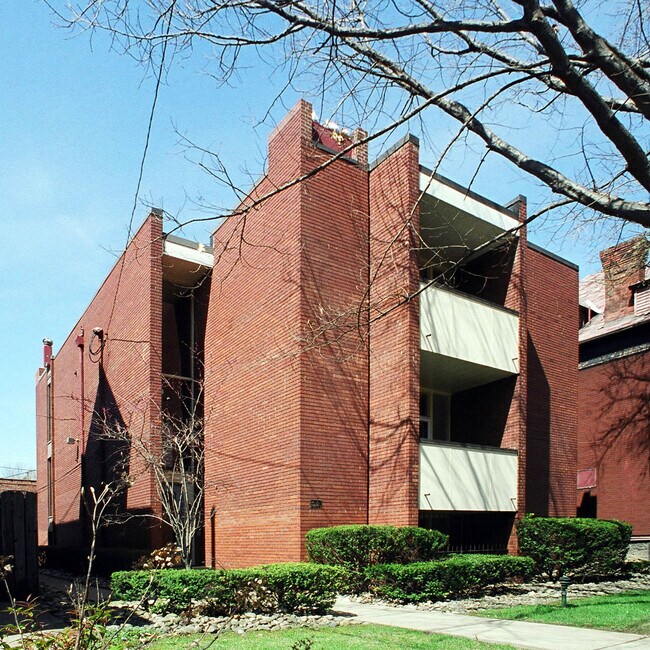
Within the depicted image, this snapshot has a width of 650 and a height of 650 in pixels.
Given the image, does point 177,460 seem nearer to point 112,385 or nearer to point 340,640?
point 112,385

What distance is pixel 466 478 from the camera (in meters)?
15.2

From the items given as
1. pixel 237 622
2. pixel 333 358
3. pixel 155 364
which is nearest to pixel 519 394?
pixel 333 358

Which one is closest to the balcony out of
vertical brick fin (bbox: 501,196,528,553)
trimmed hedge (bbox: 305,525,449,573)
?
vertical brick fin (bbox: 501,196,528,553)

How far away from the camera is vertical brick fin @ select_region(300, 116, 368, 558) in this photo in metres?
14.1

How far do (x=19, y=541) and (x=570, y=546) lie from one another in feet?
37.6

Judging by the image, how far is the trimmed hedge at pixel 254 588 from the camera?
10.1 metres

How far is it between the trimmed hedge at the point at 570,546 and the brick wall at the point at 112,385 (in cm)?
854

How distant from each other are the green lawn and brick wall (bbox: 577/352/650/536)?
965 cm

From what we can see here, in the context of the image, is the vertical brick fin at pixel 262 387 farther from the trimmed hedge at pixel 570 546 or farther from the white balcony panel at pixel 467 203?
the trimmed hedge at pixel 570 546

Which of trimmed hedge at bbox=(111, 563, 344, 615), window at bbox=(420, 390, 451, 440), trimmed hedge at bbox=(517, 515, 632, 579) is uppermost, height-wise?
window at bbox=(420, 390, 451, 440)

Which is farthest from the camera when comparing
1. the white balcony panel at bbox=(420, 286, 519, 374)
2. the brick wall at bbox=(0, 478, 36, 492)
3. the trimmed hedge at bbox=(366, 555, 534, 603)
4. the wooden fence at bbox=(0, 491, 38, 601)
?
the brick wall at bbox=(0, 478, 36, 492)

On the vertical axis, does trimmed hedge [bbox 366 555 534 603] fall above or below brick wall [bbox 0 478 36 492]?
above

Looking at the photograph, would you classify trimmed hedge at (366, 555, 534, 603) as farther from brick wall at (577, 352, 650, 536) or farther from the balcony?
brick wall at (577, 352, 650, 536)

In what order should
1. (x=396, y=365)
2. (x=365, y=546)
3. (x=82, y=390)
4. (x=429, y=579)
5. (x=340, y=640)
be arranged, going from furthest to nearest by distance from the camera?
1. (x=82, y=390)
2. (x=396, y=365)
3. (x=365, y=546)
4. (x=429, y=579)
5. (x=340, y=640)
